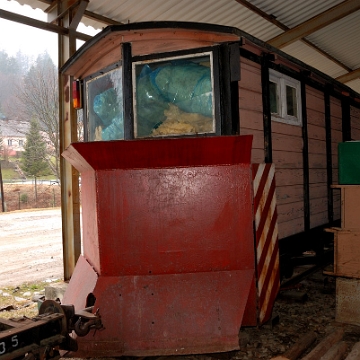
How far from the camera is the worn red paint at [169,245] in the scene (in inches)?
121

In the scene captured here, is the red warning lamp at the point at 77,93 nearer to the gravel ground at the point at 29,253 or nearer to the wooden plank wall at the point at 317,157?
the wooden plank wall at the point at 317,157

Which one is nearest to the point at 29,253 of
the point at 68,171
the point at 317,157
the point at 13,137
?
the point at 68,171

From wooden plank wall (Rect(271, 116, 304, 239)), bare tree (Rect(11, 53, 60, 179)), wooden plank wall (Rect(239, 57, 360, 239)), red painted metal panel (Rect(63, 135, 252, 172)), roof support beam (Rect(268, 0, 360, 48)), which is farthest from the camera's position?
bare tree (Rect(11, 53, 60, 179))

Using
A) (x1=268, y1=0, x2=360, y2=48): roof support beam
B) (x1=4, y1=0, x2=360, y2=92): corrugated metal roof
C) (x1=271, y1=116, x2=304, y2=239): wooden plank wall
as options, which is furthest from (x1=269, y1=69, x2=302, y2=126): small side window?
(x1=268, y1=0, x2=360, y2=48): roof support beam

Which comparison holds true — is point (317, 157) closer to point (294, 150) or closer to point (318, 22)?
point (294, 150)

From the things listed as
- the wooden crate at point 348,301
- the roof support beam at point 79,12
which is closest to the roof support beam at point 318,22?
the roof support beam at point 79,12

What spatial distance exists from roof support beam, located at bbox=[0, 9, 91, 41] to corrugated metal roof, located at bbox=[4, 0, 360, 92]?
1.54ft

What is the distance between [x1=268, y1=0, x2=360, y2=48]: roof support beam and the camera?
26.3ft

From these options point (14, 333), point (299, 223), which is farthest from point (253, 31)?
point (14, 333)

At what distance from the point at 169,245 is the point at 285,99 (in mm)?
2652

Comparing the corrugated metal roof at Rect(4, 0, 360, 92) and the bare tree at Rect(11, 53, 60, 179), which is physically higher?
the bare tree at Rect(11, 53, 60, 179)

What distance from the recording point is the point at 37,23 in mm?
5359

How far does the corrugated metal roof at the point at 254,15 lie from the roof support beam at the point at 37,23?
47cm

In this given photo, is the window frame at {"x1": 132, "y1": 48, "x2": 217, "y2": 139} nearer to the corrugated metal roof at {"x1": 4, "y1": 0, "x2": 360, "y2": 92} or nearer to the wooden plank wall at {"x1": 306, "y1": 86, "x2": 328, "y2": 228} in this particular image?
the wooden plank wall at {"x1": 306, "y1": 86, "x2": 328, "y2": 228}
